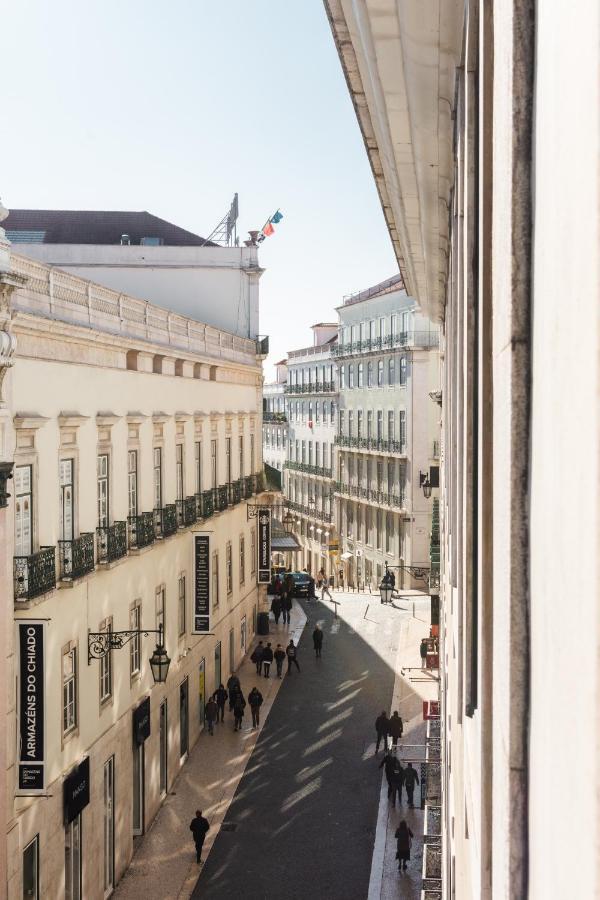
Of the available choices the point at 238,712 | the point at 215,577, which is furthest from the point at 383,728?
the point at 215,577

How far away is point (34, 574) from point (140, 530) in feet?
22.0

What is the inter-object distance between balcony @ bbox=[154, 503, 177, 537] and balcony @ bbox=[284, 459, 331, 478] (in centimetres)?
4543

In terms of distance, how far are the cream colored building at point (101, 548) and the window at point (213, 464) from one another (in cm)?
32

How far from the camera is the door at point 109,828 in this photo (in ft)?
65.4

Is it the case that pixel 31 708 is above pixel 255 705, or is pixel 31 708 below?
above

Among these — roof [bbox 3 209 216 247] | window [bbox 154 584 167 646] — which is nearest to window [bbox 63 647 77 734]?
window [bbox 154 584 167 646]

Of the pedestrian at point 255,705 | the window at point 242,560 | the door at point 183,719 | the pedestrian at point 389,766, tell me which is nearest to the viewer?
the pedestrian at point 389,766

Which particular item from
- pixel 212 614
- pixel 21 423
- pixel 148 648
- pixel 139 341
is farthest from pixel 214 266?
pixel 21 423

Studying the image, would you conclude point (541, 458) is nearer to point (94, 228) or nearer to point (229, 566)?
point (229, 566)

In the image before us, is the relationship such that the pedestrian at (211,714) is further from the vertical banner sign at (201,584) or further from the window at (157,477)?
the window at (157,477)

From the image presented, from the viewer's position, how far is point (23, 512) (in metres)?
16.6

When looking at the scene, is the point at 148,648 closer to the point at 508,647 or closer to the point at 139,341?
the point at 139,341

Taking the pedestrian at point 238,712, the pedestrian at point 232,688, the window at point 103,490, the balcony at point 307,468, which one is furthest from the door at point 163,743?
the balcony at point 307,468

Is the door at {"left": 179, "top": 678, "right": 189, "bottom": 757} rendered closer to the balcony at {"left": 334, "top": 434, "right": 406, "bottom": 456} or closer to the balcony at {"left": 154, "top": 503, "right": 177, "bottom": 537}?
the balcony at {"left": 154, "top": 503, "right": 177, "bottom": 537}
